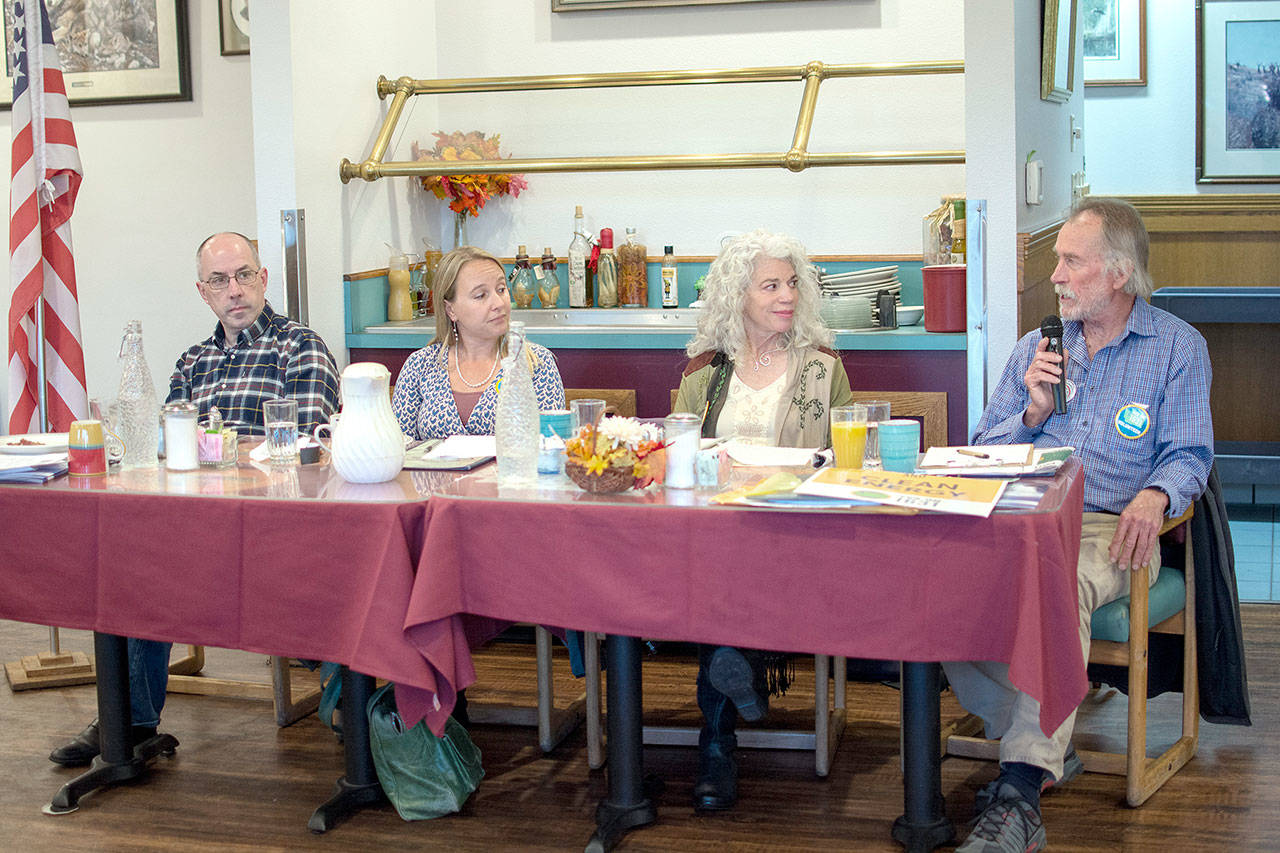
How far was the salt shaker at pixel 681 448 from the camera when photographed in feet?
8.24

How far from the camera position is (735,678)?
273 cm

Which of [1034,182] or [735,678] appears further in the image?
[1034,182]

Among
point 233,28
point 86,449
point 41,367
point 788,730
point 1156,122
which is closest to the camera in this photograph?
point 86,449

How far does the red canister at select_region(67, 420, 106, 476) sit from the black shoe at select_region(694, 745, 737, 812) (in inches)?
54.6

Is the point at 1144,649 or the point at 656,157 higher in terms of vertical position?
the point at 656,157

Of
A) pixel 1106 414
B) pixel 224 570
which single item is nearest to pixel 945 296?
pixel 1106 414

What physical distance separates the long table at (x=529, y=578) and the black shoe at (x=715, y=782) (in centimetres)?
15

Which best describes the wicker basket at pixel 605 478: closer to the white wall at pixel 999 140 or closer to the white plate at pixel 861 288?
the white wall at pixel 999 140

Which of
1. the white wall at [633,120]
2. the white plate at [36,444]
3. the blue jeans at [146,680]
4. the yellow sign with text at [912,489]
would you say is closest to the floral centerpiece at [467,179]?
the white wall at [633,120]

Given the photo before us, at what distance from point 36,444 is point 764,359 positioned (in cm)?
169

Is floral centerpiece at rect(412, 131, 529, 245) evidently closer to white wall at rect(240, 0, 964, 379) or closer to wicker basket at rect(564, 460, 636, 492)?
white wall at rect(240, 0, 964, 379)

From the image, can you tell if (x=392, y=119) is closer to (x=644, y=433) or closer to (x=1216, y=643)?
(x=644, y=433)

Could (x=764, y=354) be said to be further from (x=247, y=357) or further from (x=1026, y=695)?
(x=247, y=357)

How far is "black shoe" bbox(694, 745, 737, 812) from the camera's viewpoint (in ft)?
9.25
